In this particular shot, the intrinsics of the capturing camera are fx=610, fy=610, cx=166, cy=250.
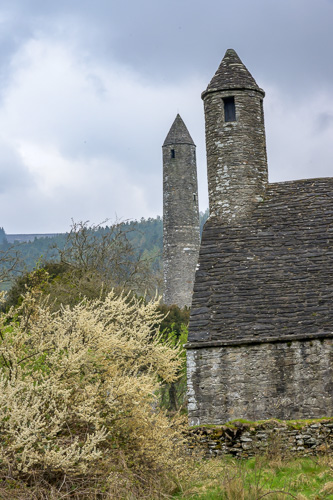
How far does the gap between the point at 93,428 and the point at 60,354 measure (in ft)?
4.03

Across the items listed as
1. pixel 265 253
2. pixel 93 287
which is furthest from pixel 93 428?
pixel 93 287

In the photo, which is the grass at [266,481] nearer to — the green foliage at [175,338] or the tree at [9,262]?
the tree at [9,262]

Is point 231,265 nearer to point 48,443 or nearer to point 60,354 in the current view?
point 60,354

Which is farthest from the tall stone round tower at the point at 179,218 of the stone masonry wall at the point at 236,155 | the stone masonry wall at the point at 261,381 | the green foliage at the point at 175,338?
the stone masonry wall at the point at 261,381

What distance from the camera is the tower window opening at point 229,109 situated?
17.2 m

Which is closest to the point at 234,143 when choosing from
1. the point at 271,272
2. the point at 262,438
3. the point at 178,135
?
the point at 271,272

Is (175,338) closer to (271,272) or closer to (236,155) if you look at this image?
(236,155)

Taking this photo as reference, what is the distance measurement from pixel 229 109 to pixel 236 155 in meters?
1.54

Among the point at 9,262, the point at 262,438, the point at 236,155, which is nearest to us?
the point at 262,438

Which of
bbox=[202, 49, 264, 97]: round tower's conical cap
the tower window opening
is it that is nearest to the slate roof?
the tower window opening

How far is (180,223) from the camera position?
1502 inches

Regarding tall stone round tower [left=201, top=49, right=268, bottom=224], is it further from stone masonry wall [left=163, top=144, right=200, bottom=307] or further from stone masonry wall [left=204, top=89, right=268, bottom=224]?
stone masonry wall [left=163, top=144, right=200, bottom=307]

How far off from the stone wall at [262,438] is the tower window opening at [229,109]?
908 centimetres

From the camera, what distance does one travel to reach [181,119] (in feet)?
136
